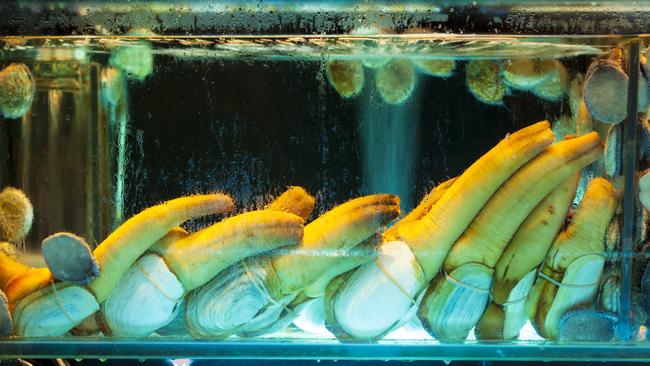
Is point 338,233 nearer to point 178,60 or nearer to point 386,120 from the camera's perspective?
point 386,120

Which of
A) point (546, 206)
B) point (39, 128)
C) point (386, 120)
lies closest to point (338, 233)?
point (386, 120)

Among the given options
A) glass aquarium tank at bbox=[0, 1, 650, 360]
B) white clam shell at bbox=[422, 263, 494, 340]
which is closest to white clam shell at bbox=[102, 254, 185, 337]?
glass aquarium tank at bbox=[0, 1, 650, 360]

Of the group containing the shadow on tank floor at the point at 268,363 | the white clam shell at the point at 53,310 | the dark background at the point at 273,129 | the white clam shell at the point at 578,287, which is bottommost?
the shadow on tank floor at the point at 268,363

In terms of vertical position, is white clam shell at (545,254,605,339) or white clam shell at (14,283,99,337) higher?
white clam shell at (545,254,605,339)

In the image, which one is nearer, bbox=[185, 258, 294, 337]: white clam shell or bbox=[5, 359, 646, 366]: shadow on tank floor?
bbox=[185, 258, 294, 337]: white clam shell

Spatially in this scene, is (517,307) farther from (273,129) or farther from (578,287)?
(273,129)

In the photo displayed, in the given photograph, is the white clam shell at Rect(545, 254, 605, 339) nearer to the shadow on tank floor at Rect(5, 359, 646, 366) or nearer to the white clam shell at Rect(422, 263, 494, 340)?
the white clam shell at Rect(422, 263, 494, 340)

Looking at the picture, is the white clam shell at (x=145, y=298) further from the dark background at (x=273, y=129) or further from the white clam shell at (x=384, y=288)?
the white clam shell at (x=384, y=288)

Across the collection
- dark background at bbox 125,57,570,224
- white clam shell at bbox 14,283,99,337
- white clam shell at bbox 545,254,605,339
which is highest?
dark background at bbox 125,57,570,224

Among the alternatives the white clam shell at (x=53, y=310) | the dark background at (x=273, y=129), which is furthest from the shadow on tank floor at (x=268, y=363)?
the dark background at (x=273, y=129)

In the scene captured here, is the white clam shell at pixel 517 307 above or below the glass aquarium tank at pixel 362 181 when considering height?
below
